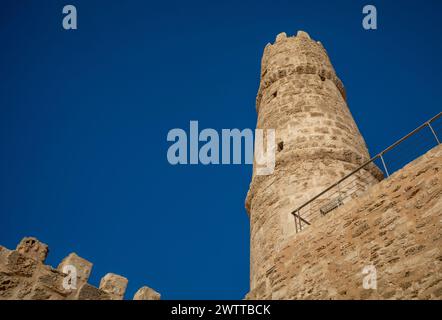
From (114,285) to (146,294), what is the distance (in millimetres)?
527

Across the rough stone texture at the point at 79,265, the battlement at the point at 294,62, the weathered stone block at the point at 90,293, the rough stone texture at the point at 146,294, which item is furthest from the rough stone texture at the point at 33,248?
the battlement at the point at 294,62

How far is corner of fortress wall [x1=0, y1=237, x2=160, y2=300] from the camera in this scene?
5117 millimetres

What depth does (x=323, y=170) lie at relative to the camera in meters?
10.3

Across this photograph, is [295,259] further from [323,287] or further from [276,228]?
[276,228]

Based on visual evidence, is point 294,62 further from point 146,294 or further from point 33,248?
point 33,248

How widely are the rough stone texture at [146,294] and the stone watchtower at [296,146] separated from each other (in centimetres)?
216

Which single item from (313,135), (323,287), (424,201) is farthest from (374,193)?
(313,135)

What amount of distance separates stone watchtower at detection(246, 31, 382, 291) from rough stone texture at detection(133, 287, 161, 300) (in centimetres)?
216

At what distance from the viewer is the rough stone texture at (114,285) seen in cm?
582

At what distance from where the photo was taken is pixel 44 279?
532cm

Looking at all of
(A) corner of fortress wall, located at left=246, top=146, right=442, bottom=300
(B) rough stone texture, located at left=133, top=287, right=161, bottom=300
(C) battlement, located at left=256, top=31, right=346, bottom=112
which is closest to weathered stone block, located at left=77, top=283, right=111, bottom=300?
(B) rough stone texture, located at left=133, top=287, right=161, bottom=300

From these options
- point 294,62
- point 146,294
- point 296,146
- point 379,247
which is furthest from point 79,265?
point 294,62
